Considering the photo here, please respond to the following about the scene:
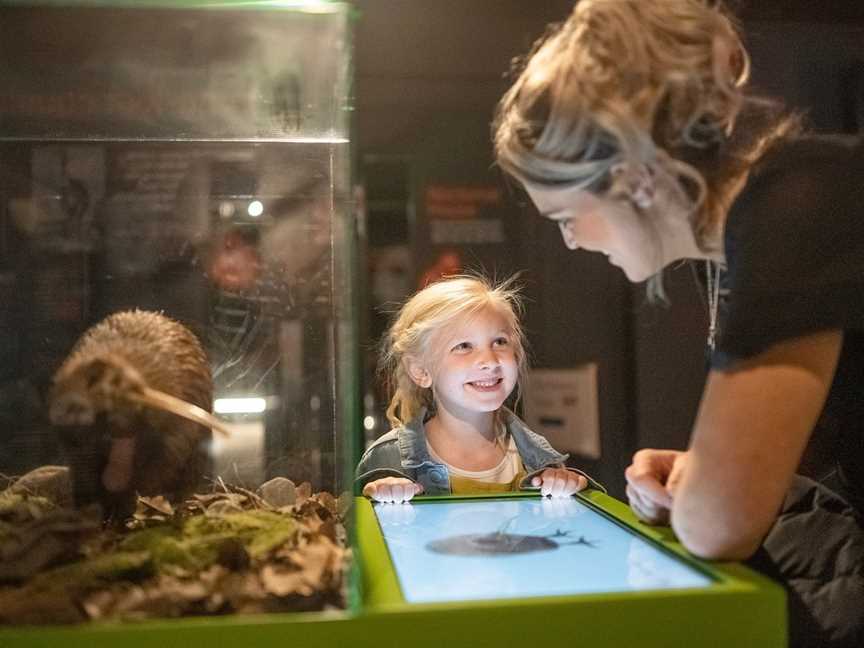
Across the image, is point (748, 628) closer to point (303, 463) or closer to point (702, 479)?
point (702, 479)

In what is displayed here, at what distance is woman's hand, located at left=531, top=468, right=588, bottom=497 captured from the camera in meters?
1.60

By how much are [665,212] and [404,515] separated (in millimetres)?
689

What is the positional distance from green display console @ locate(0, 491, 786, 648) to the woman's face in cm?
43

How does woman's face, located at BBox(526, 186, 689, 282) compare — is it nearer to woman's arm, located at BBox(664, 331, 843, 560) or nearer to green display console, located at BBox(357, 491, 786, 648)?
woman's arm, located at BBox(664, 331, 843, 560)

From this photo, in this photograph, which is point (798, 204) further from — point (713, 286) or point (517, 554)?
point (517, 554)

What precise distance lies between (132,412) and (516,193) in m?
1.05

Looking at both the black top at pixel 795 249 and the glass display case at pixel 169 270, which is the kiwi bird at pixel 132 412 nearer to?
the glass display case at pixel 169 270

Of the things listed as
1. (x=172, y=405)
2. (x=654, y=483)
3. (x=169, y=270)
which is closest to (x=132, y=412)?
(x=172, y=405)

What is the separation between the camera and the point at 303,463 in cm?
151

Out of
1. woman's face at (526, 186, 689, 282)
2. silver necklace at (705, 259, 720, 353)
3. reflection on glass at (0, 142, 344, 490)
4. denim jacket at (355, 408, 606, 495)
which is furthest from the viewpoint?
denim jacket at (355, 408, 606, 495)

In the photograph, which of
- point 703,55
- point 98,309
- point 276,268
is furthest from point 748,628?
point 98,309

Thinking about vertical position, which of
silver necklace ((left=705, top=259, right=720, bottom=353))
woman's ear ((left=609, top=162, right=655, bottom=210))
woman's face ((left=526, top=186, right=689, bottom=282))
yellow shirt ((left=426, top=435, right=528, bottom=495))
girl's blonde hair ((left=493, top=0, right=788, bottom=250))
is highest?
girl's blonde hair ((left=493, top=0, right=788, bottom=250))

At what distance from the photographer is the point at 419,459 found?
171 centimetres

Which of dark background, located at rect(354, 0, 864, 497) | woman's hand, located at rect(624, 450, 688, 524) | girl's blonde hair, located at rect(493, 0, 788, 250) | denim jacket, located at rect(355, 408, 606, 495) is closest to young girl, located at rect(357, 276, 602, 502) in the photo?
denim jacket, located at rect(355, 408, 606, 495)
